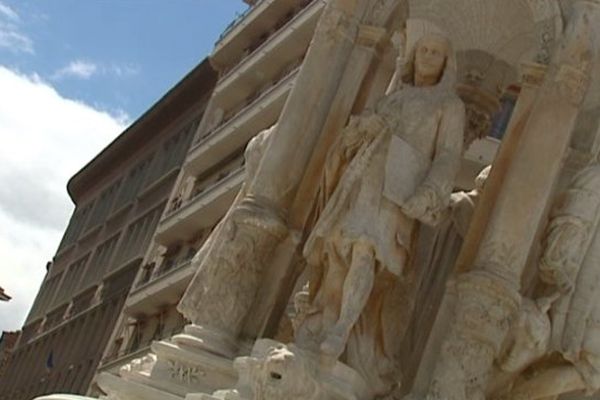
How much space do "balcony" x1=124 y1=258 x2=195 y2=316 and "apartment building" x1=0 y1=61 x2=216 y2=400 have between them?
3.22m

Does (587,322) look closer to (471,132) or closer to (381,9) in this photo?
(471,132)

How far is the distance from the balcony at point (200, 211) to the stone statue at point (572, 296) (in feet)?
98.8

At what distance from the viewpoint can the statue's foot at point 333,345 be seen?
9367mm

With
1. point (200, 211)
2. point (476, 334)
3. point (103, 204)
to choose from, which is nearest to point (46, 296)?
point (103, 204)

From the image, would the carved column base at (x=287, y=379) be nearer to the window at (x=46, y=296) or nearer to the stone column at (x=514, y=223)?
the stone column at (x=514, y=223)

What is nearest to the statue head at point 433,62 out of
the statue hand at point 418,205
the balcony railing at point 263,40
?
the statue hand at point 418,205

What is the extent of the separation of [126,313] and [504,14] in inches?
1583

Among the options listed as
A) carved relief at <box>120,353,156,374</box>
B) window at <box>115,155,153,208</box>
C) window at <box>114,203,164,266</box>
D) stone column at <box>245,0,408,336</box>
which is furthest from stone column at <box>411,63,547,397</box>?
window at <box>115,155,153,208</box>

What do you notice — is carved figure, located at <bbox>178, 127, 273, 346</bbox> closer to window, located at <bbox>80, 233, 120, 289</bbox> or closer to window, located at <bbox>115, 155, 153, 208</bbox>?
window, located at <bbox>80, 233, 120, 289</bbox>

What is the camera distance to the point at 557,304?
33.2ft

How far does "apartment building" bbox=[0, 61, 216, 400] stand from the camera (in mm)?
54469

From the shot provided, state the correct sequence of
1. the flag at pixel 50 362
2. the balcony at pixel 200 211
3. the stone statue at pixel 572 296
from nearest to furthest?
1. the stone statue at pixel 572 296
2. the balcony at pixel 200 211
3. the flag at pixel 50 362

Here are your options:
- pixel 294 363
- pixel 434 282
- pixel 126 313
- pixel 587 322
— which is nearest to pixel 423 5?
pixel 434 282

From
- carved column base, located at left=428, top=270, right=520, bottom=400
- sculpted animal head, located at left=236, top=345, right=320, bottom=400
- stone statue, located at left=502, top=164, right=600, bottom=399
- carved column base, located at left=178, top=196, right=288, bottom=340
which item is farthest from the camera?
carved column base, located at left=178, top=196, right=288, bottom=340
